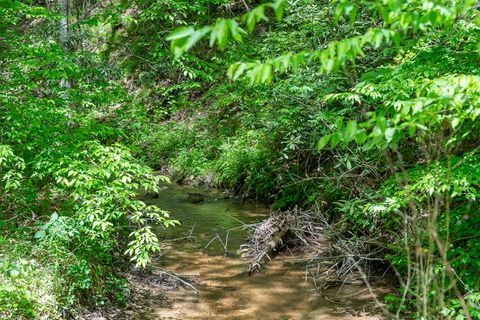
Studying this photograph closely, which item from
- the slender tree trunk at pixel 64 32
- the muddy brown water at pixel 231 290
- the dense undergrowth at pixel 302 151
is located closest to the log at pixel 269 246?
the muddy brown water at pixel 231 290

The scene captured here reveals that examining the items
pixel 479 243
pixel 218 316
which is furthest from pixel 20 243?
pixel 479 243

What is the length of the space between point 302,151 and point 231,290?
3.82m

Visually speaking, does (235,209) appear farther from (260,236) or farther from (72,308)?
(72,308)

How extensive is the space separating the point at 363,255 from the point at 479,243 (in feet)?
7.80

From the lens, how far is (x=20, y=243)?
473cm

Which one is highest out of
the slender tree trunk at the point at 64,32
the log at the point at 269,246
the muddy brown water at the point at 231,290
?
the slender tree trunk at the point at 64,32

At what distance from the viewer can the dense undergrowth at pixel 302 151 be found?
2154 millimetres

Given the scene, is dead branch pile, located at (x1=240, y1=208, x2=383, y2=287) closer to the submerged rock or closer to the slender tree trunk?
the submerged rock

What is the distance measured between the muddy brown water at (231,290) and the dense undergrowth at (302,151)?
529 millimetres

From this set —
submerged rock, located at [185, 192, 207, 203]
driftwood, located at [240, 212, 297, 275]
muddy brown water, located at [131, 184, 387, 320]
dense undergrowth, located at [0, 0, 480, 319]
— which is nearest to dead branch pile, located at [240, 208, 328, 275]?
driftwood, located at [240, 212, 297, 275]

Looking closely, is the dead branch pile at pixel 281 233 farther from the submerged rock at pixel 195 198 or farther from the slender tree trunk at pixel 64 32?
the slender tree trunk at pixel 64 32

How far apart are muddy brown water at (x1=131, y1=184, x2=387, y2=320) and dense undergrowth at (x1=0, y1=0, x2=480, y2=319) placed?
1.73 feet

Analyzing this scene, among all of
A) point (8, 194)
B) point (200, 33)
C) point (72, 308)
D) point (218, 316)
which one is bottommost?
point (218, 316)

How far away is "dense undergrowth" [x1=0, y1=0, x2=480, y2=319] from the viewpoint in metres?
2.15
